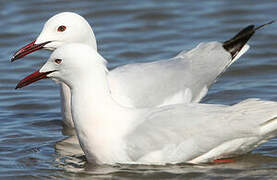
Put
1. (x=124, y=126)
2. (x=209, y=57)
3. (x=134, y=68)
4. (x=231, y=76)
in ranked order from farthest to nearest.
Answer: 1. (x=231, y=76)
2. (x=209, y=57)
3. (x=134, y=68)
4. (x=124, y=126)

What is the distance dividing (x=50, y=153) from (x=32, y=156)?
252 millimetres

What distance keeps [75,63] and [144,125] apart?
0.94m

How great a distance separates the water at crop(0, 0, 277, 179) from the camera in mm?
8203

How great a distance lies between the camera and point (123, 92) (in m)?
9.12

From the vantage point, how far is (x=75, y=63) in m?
7.98

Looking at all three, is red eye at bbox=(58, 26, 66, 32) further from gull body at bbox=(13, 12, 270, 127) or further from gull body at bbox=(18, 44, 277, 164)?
gull body at bbox=(18, 44, 277, 164)

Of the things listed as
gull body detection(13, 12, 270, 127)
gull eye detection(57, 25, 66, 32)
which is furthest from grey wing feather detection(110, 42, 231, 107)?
gull eye detection(57, 25, 66, 32)

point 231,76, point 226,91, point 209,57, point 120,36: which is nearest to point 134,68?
point 209,57

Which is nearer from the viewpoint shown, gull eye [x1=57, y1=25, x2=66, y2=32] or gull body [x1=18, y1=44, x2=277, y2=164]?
gull body [x1=18, y1=44, x2=277, y2=164]

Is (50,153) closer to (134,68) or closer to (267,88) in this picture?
(134,68)

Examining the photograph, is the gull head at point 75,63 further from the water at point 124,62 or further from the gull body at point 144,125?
the water at point 124,62

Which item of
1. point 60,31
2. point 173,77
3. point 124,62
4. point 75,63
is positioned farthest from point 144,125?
point 124,62

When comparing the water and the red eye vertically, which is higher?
the red eye

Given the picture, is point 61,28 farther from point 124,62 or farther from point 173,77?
point 124,62
